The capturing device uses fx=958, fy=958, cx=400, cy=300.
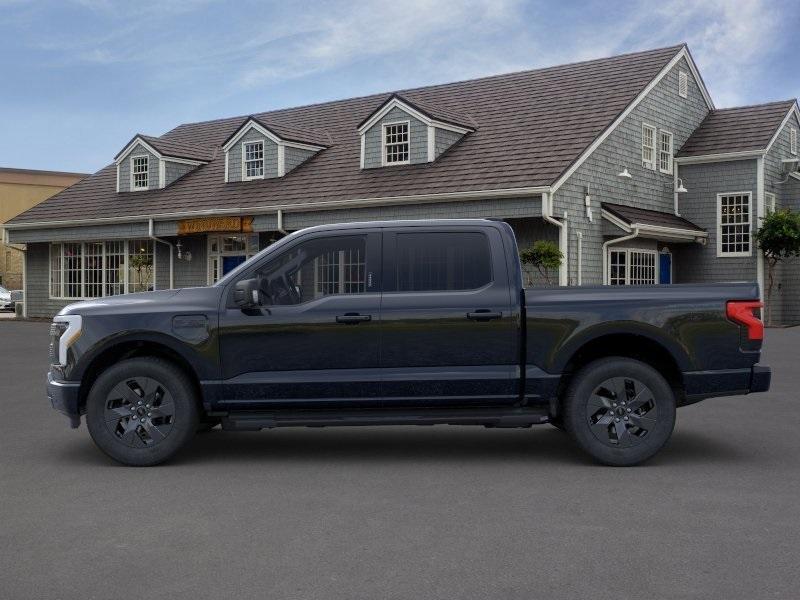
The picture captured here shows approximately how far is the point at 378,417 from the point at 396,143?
20.0m

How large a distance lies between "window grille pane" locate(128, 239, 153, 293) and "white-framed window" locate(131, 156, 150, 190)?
216 cm

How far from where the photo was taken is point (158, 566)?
4.91m

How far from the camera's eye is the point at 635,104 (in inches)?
1029

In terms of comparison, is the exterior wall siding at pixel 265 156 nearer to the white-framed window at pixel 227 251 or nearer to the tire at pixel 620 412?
the white-framed window at pixel 227 251

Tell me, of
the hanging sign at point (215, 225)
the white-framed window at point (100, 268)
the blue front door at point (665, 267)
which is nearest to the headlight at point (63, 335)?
the hanging sign at point (215, 225)

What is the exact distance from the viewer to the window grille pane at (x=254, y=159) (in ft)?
98.7

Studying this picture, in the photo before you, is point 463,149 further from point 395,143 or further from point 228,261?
point 228,261

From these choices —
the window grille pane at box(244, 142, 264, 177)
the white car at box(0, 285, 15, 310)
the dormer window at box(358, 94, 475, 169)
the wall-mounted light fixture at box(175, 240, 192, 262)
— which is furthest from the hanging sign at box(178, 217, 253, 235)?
the white car at box(0, 285, 15, 310)

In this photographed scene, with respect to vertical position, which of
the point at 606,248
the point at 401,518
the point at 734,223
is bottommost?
the point at 401,518

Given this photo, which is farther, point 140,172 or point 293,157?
point 140,172

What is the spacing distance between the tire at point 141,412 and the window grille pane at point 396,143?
1986cm

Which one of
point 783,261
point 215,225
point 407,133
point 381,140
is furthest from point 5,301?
point 783,261

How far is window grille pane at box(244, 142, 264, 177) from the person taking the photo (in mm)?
30094

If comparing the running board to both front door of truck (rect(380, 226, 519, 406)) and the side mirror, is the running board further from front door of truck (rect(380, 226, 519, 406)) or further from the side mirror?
the side mirror
